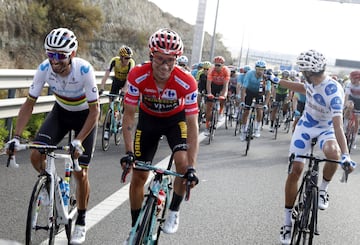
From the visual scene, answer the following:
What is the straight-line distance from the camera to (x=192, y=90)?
4844mm

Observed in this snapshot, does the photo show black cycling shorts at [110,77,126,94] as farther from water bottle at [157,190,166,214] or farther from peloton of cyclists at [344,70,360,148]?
water bottle at [157,190,166,214]

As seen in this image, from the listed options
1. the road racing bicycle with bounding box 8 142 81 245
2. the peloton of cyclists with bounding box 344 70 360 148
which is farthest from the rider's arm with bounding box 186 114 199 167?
the peloton of cyclists with bounding box 344 70 360 148

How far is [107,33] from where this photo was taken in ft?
145

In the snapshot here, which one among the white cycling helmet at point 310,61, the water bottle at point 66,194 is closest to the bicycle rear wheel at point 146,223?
the water bottle at point 66,194

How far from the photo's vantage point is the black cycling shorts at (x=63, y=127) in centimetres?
504

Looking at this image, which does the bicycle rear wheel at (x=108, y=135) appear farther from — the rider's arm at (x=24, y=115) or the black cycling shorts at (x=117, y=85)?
the rider's arm at (x=24, y=115)

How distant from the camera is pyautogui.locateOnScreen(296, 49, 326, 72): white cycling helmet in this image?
5586 mm

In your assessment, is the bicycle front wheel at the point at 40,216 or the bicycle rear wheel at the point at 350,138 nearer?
the bicycle front wheel at the point at 40,216

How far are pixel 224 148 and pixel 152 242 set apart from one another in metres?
8.04

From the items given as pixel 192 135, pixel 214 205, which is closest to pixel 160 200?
pixel 192 135

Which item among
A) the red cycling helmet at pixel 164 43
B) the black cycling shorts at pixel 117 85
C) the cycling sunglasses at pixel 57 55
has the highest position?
the red cycling helmet at pixel 164 43

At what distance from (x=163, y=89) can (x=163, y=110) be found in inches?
10.4

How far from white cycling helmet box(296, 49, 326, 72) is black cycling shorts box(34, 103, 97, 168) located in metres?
2.18

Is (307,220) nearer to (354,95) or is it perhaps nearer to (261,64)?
(261,64)
